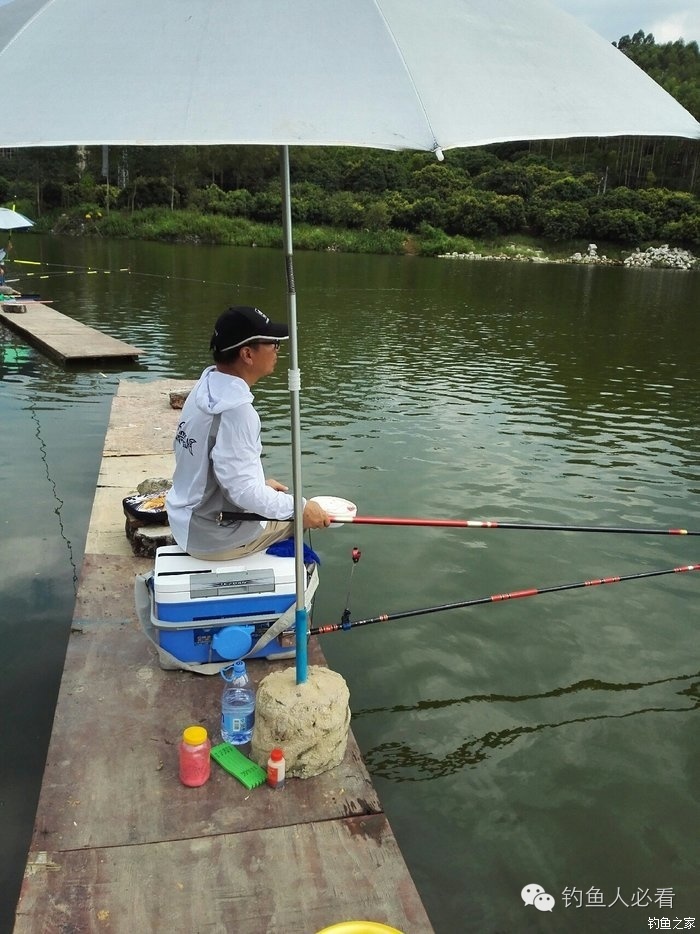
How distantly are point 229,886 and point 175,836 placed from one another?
1.02ft

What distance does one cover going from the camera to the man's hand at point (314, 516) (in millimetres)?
3543

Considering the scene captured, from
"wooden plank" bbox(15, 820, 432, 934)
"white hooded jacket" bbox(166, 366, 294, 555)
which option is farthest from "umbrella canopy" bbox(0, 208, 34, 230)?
"wooden plank" bbox(15, 820, 432, 934)

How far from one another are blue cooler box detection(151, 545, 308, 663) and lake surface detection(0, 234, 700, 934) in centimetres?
70

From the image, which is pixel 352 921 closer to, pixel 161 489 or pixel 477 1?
pixel 477 1

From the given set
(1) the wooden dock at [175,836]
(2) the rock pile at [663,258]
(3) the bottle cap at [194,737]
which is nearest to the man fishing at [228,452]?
(1) the wooden dock at [175,836]

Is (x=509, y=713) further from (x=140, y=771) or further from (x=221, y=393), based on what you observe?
(x=221, y=393)

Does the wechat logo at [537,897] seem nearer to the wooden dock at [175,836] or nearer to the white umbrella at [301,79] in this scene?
the wooden dock at [175,836]

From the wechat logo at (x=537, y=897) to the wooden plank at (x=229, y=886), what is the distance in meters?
0.83

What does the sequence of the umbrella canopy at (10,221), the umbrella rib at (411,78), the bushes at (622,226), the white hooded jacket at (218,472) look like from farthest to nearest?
the bushes at (622,226)
the umbrella canopy at (10,221)
the white hooded jacket at (218,472)
the umbrella rib at (411,78)

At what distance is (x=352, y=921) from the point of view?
7.92ft

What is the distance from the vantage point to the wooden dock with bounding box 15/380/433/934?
2543 millimetres

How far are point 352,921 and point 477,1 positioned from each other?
305 cm

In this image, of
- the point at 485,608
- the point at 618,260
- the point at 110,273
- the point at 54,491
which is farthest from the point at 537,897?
the point at 618,260

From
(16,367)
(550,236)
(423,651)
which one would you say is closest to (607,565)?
(423,651)
